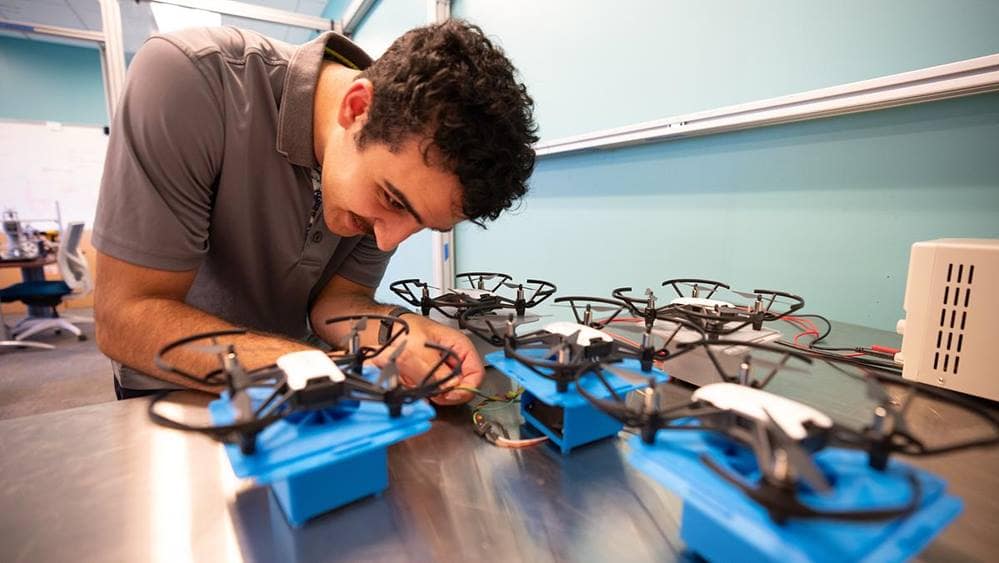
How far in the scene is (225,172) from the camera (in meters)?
0.89

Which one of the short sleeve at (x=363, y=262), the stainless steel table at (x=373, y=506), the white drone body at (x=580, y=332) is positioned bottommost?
the stainless steel table at (x=373, y=506)

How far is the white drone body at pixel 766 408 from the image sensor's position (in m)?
0.32

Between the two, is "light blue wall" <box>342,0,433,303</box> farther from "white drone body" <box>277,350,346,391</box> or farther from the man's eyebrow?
"white drone body" <box>277,350,346,391</box>

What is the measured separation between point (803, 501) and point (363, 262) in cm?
111

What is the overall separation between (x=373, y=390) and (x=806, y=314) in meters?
1.07

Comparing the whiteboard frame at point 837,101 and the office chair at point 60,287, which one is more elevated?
the whiteboard frame at point 837,101

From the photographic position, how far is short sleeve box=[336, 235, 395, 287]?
121 cm

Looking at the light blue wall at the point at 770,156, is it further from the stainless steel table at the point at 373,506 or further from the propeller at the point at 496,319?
the propeller at the point at 496,319

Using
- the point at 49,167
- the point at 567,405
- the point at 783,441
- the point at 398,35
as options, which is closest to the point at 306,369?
the point at 567,405

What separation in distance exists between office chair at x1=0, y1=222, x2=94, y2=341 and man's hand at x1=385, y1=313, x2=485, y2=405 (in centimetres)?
426

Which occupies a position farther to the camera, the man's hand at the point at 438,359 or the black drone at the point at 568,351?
the man's hand at the point at 438,359

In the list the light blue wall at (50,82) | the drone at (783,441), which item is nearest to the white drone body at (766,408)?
the drone at (783,441)

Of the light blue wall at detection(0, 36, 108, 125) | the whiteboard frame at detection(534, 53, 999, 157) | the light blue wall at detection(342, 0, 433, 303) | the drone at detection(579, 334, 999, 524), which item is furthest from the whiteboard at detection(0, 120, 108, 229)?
the drone at detection(579, 334, 999, 524)

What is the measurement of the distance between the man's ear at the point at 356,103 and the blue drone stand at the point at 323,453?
1.76 ft
